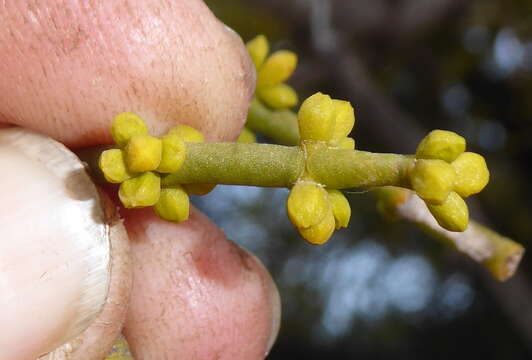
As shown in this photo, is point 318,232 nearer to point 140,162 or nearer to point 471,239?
point 140,162

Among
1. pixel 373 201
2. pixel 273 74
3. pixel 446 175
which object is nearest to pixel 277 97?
pixel 273 74

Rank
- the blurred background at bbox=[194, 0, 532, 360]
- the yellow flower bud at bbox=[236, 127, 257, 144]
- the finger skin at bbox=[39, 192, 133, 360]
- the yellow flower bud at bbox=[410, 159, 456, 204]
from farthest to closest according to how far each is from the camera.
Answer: the blurred background at bbox=[194, 0, 532, 360], the yellow flower bud at bbox=[236, 127, 257, 144], the finger skin at bbox=[39, 192, 133, 360], the yellow flower bud at bbox=[410, 159, 456, 204]

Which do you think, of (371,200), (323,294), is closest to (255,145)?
(371,200)

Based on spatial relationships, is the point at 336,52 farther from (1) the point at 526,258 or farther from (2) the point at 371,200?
(1) the point at 526,258

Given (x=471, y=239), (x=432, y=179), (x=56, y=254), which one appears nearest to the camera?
(x=432, y=179)

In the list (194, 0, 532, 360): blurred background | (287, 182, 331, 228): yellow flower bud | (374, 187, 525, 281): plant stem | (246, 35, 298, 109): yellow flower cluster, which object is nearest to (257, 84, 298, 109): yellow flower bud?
(246, 35, 298, 109): yellow flower cluster

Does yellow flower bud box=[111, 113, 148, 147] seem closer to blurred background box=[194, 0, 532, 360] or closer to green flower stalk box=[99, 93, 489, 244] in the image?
green flower stalk box=[99, 93, 489, 244]
